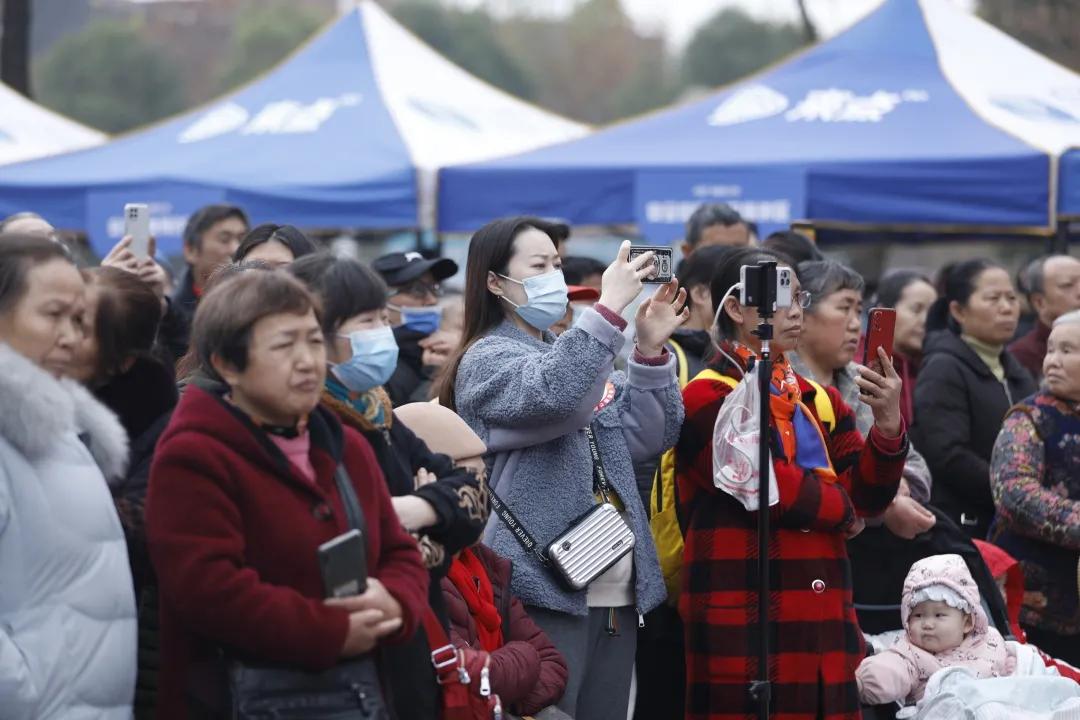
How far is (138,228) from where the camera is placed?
536cm

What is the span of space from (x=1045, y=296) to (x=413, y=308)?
3.28 m

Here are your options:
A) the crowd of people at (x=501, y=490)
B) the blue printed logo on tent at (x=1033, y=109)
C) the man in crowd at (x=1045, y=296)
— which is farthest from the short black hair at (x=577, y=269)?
the blue printed logo on tent at (x=1033, y=109)

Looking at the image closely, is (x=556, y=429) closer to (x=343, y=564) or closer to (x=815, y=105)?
(x=343, y=564)

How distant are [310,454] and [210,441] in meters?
0.23

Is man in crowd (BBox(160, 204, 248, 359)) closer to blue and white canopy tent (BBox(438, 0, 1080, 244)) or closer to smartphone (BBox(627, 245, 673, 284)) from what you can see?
blue and white canopy tent (BBox(438, 0, 1080, 244))

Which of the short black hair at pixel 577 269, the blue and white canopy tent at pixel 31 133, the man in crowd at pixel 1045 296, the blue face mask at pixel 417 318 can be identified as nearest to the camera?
the blue face mask at pixel 417 318

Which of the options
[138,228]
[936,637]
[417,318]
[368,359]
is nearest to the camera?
[368,359]

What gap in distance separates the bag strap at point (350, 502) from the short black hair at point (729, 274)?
69.4 inches

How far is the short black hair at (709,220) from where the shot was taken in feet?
21.2

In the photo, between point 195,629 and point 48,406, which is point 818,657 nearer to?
point 195,629

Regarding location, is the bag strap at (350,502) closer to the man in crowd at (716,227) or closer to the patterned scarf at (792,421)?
the patterned scarf at (792,421)

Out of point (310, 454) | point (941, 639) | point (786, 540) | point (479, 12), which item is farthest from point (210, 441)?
point (479, 12)

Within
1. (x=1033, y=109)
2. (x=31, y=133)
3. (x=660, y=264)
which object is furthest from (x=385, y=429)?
(x=31, y=133)

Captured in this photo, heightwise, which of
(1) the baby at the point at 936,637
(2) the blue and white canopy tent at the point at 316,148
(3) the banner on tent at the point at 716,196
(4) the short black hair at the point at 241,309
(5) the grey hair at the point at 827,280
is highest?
(2) the blue and white canopy tent at the point at 316,148
